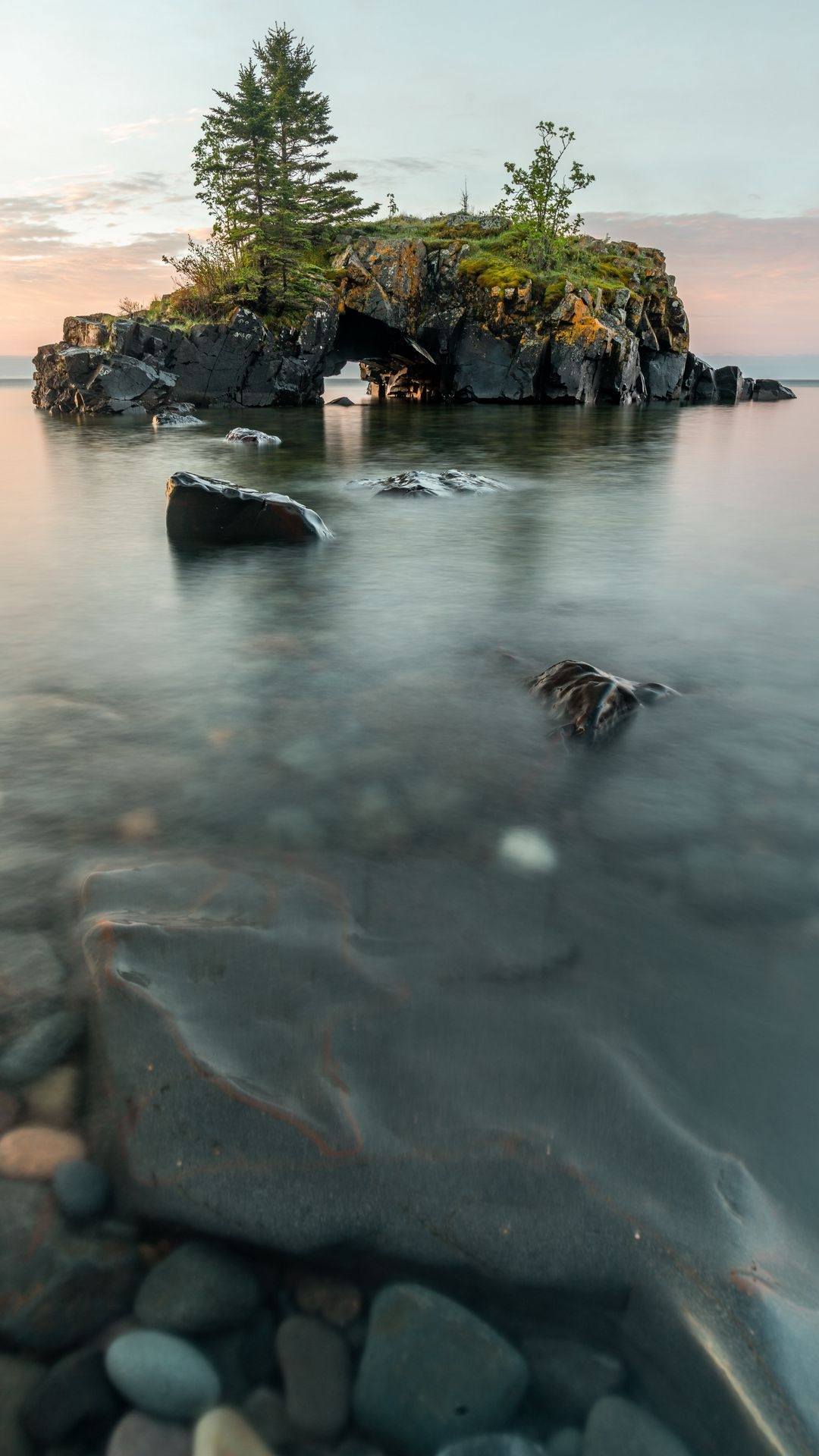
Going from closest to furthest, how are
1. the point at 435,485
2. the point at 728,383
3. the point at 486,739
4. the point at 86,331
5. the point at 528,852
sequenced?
the point at 528,852 < the point at 486,739 < the point at 435,485 < the point at 86,331 < the point at 728,383

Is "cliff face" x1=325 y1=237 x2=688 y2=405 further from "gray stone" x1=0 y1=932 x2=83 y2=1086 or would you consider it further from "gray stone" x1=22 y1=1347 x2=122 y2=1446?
"gray stone" x1=22 y1=1347 x2=122 y2=1446

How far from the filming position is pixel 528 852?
11.1 feet

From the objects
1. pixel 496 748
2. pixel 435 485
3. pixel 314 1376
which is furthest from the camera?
pixel 435 485

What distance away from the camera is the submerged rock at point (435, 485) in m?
13.8

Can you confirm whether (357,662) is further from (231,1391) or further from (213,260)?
(213,260)

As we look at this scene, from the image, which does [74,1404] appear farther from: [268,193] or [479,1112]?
[268,193]

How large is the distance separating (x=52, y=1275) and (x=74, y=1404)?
27cm

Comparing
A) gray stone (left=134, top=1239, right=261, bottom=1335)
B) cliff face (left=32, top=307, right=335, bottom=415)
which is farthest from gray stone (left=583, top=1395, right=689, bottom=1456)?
cliff face (left=32, top=307, right=335, bottom=415)

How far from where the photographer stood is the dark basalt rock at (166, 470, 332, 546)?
31.9ft

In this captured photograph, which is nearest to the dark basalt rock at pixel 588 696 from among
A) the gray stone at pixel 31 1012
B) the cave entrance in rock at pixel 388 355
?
the gray stone at pixel 31 1012

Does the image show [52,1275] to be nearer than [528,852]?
Yes

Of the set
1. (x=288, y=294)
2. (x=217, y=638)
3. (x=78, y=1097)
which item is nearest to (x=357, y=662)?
(x=217, y=638)

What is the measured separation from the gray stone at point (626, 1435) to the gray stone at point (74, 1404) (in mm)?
933

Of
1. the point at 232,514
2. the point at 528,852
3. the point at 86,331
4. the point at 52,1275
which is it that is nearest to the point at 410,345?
the point at 86,331
